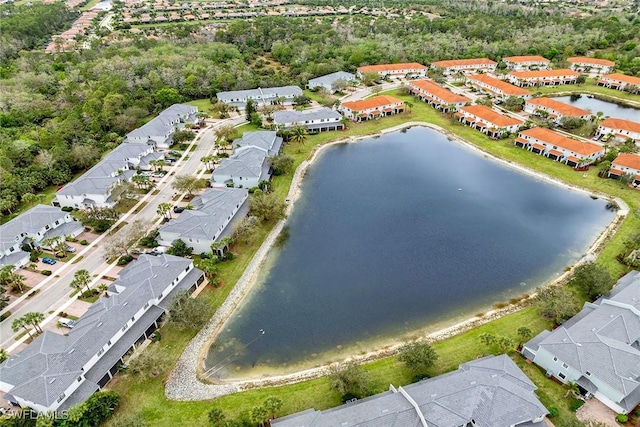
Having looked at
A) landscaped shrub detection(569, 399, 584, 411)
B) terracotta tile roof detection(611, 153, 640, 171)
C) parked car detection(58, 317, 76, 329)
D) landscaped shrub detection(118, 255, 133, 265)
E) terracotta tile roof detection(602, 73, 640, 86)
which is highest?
terracotta tile roof detection(602, 73, 640, 86)

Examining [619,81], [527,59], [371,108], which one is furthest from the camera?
[527,59]

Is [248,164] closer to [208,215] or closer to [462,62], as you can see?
[208,215]

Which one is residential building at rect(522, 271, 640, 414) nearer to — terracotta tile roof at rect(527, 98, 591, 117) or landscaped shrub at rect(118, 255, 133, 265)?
landscaped shrub at rect(118, 255, 133, 265)

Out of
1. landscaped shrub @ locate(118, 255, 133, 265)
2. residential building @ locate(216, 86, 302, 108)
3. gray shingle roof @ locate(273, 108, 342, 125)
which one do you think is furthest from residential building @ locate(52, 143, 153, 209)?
residential building @ locate(216, 86, 302, 108)

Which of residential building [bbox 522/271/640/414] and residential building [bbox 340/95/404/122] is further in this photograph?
residential building [bbox 340/95/404/122]

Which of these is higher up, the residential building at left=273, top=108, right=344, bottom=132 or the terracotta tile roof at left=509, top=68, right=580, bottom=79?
the terracotta tile roof at left=509, top=68, right=580, bottom=79


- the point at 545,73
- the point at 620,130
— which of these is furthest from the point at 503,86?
the point at 620,130

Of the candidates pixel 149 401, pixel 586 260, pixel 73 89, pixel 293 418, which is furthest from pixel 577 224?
pixel 73 89

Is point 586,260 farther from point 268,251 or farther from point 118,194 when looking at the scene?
point 118,194
